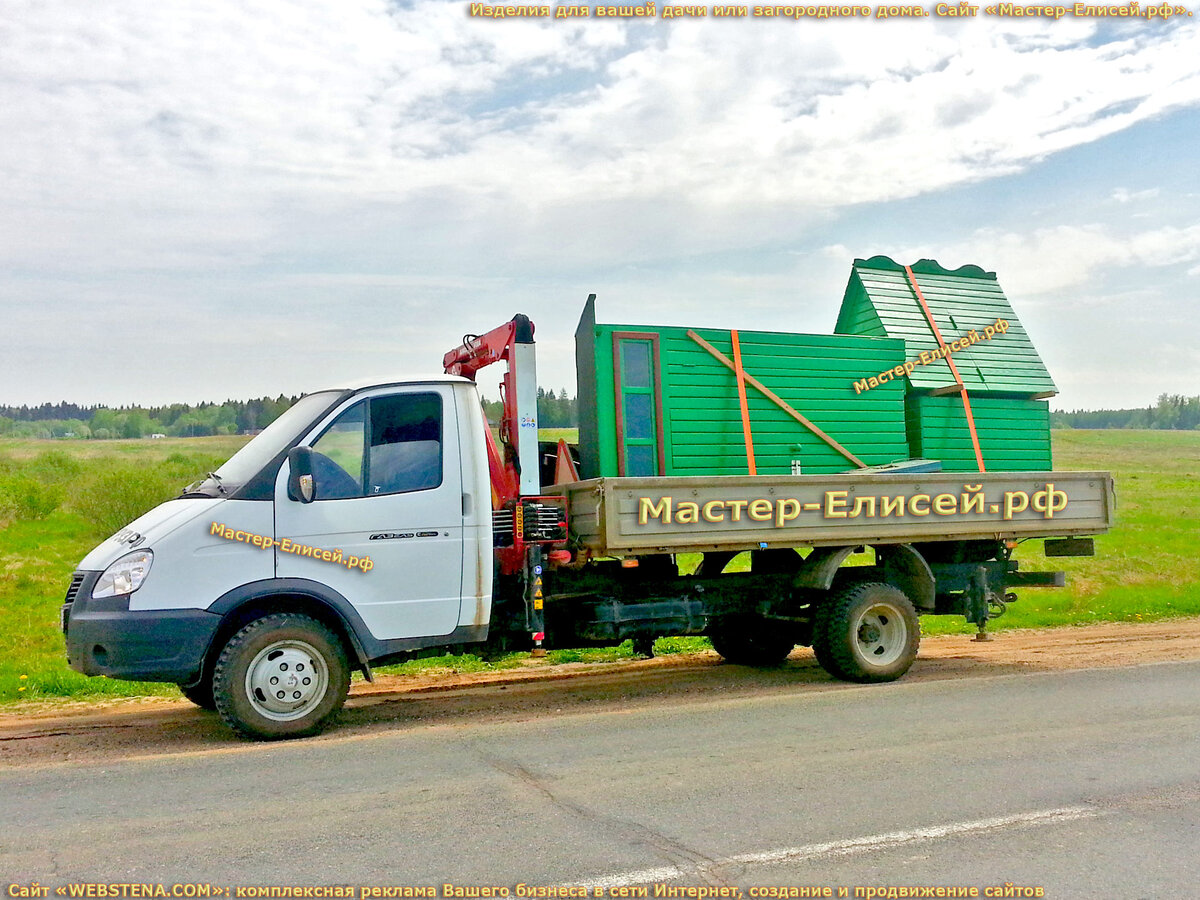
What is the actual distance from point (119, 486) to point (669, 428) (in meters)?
21.4

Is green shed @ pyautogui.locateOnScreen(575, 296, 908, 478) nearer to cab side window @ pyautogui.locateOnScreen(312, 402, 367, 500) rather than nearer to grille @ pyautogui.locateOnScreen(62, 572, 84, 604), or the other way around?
cab side window @ pyautogui.locateOnScreen(312, 402, 367, 500)

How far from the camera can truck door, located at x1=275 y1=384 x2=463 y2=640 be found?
7.25 metres

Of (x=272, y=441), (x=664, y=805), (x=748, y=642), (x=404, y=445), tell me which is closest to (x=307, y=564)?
(x=272, y=441)

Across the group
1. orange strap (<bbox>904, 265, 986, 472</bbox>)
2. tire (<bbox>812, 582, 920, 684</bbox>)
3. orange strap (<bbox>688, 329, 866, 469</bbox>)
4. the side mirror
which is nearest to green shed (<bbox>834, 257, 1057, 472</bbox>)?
orange strap (<bbox>904, 265, 986, 472</bbox>)

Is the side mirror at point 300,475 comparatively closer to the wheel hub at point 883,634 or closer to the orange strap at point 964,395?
→ the wheel hub at point 883,634

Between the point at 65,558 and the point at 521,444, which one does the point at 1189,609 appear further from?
the point at 65,558

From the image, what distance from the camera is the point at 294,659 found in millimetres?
7145

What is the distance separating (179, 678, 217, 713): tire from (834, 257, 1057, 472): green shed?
6.51 metres

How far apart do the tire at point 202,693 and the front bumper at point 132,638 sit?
918mm

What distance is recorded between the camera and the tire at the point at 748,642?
1048 centimetres

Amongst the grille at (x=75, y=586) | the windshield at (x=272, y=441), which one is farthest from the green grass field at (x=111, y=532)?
the grille at (x=75, y=586)

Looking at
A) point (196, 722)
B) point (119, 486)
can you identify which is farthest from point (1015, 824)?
point (119, 486)

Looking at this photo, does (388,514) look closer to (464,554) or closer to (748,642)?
(464,554)

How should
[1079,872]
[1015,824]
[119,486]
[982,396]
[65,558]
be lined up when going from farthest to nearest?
[119,486]
[65,558]
[982,396]
[1015,824]
[1079,872]
